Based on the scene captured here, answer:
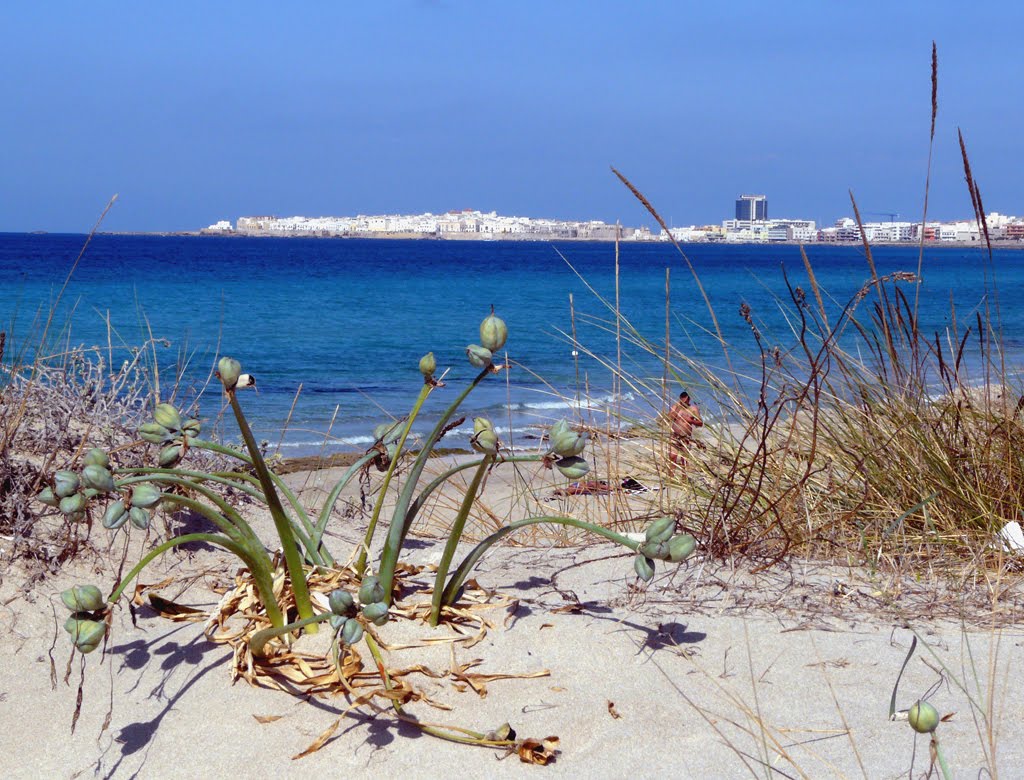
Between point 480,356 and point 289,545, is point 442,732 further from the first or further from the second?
point 480,356

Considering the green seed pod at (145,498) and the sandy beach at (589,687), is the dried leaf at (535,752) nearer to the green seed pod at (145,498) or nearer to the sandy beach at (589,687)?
the sandy beach at (589,687)

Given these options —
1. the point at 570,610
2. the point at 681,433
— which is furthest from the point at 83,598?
the point at 681,433

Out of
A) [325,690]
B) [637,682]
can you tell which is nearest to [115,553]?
[325,690]

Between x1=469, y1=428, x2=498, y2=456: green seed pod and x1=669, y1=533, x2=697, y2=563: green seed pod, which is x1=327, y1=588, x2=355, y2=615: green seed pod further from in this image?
x1=669, y1=533, x2=697, y2=563: green seed pod

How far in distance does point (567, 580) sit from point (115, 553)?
1.05 m

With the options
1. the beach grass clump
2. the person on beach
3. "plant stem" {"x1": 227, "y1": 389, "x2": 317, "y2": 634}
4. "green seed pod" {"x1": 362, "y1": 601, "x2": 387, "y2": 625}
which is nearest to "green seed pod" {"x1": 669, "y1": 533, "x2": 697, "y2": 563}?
"green seed pod" {"x1": 362, "y1": 601, "x2": 387, "y2": 625}

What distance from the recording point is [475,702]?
1.78 meters

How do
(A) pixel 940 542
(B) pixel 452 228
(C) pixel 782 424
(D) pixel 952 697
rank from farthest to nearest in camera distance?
(B) pixel 452 228 < (C) pixel 782 424 < (A) pixel 940 542 < (D) pixel 952 697

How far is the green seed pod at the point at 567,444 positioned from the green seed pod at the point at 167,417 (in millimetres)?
679

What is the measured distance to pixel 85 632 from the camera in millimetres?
1489

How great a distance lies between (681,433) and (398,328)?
2168 centimetres

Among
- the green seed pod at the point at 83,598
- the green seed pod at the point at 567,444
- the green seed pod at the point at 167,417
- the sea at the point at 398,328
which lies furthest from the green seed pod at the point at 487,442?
the green seed pod at the point at 83,598

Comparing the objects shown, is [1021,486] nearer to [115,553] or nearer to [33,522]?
[115,553]

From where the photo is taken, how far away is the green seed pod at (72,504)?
5.33 ft
